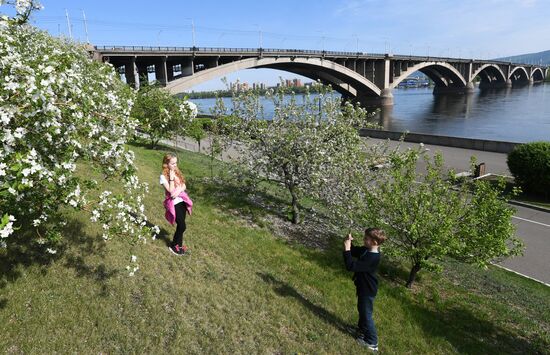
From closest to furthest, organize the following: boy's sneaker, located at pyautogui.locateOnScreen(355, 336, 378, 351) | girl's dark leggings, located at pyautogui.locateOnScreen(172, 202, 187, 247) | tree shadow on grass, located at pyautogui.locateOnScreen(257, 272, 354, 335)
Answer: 1. boy's sneaker, located at pyautogui.locateOnScreen(355, 336, 378, 351)
2. tree shadow on grass, located at pyautogui.locateOnScreen(257, 272, 354, 335)
3. girl's dark leggings, located at pyautogui.locateOnScreen(172, 202, 187, 247)

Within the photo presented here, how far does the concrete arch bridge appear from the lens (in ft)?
166

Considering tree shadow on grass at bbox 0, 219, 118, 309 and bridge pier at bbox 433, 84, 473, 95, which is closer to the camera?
tree shadow on grass at bbox 0, 219, 118, 309

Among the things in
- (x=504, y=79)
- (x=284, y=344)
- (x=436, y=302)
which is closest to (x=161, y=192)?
(x=284, y=344)

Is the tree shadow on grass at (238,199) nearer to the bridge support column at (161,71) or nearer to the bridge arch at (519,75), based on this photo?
the bridge support column at (161,71)

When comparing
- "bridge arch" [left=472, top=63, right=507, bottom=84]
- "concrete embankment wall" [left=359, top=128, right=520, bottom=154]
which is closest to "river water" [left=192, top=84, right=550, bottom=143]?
"concrete embankment wall" [left=359, top=128, right=520, bottom=154]

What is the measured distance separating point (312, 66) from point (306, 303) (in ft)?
227

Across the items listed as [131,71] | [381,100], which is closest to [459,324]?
[131,71]

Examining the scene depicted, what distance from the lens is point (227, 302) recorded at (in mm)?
7102

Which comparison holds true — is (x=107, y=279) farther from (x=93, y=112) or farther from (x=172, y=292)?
(x=93, y=112)

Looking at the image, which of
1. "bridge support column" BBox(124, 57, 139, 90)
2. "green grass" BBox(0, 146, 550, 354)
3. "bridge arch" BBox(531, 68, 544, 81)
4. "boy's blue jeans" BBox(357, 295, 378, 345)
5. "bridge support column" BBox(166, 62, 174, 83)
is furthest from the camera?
"bridge arch" BBox(531, 68, 544, 81)

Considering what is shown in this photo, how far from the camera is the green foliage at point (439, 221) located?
27.9 ft

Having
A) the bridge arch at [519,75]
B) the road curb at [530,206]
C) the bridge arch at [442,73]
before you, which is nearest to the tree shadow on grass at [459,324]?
the road curb at [530,206]

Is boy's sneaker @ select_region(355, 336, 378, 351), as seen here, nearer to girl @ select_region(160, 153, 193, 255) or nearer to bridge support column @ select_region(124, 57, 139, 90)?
girl @ select_region(160, 153, 193, 255)

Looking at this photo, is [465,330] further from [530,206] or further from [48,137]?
[530,206]
